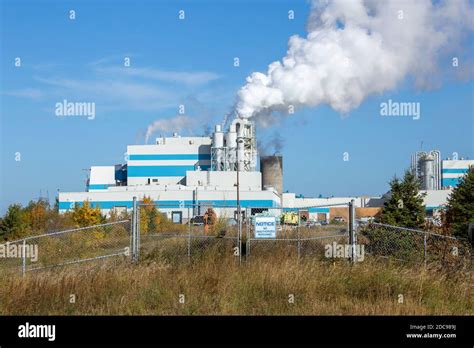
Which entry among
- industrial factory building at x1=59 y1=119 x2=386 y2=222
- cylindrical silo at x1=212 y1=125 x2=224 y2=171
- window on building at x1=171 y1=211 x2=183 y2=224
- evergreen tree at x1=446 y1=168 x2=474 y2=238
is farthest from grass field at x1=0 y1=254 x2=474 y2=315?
cylindrical silo at x1=212 y1=125 x2=224 y2=171

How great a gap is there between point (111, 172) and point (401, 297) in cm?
9219

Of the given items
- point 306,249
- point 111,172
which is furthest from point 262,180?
point 306,249

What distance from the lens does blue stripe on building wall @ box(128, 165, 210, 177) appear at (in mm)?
92000

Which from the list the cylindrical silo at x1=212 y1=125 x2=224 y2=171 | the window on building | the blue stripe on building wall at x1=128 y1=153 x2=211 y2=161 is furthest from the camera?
the blue stripe on building wall at x1=128 y1=153 x2=211 y2=161

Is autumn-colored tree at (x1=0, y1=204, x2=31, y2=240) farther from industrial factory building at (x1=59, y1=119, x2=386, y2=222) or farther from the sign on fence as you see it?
the sign on fence

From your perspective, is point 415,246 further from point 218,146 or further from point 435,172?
point 435,172

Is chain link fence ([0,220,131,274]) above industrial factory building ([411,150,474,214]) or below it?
below

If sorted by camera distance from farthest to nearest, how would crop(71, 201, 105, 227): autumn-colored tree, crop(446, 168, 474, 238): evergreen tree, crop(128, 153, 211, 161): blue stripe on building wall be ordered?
crop(128, 153, 211, 161): blue stripe on building wall, crop(71, 201, 105, 227): autumn-colored tree, crop(446, 168, 474, 238): evergreen tree

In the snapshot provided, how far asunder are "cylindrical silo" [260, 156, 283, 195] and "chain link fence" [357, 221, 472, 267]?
69599 millimetres

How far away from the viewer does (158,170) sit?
9238cm

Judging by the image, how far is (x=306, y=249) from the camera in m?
17.3

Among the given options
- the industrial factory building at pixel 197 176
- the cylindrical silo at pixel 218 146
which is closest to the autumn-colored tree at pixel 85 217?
the industrial factory building at pixel 197 176

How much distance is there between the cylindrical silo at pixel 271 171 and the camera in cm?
8931
